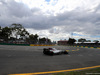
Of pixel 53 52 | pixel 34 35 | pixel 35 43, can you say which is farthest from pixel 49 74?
pixel 34 35

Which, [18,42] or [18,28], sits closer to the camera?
[18,42]

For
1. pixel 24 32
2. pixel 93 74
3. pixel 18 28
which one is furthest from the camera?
pixel 24 32

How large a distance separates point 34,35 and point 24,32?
41146 mm

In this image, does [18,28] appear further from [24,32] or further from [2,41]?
[2,41]

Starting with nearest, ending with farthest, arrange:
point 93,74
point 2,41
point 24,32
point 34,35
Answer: point 93,74 < point 2,41 < point 24,32 < point 34,35

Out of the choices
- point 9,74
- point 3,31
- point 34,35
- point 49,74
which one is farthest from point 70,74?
point 34,35

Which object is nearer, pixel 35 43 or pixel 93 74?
pixel 93 74

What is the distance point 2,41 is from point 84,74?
3415cm

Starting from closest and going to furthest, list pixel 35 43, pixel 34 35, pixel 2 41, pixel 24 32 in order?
1. pixel 2 41
2. pixel 35 43
3. pixel 24 32
4. pixel 34 35

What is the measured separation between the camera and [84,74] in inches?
156

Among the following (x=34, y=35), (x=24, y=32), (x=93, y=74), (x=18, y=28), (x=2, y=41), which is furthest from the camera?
(x=34, y=35)

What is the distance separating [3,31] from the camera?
204 feet

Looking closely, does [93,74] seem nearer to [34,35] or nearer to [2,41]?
[2,41]

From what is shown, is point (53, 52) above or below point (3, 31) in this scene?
below
